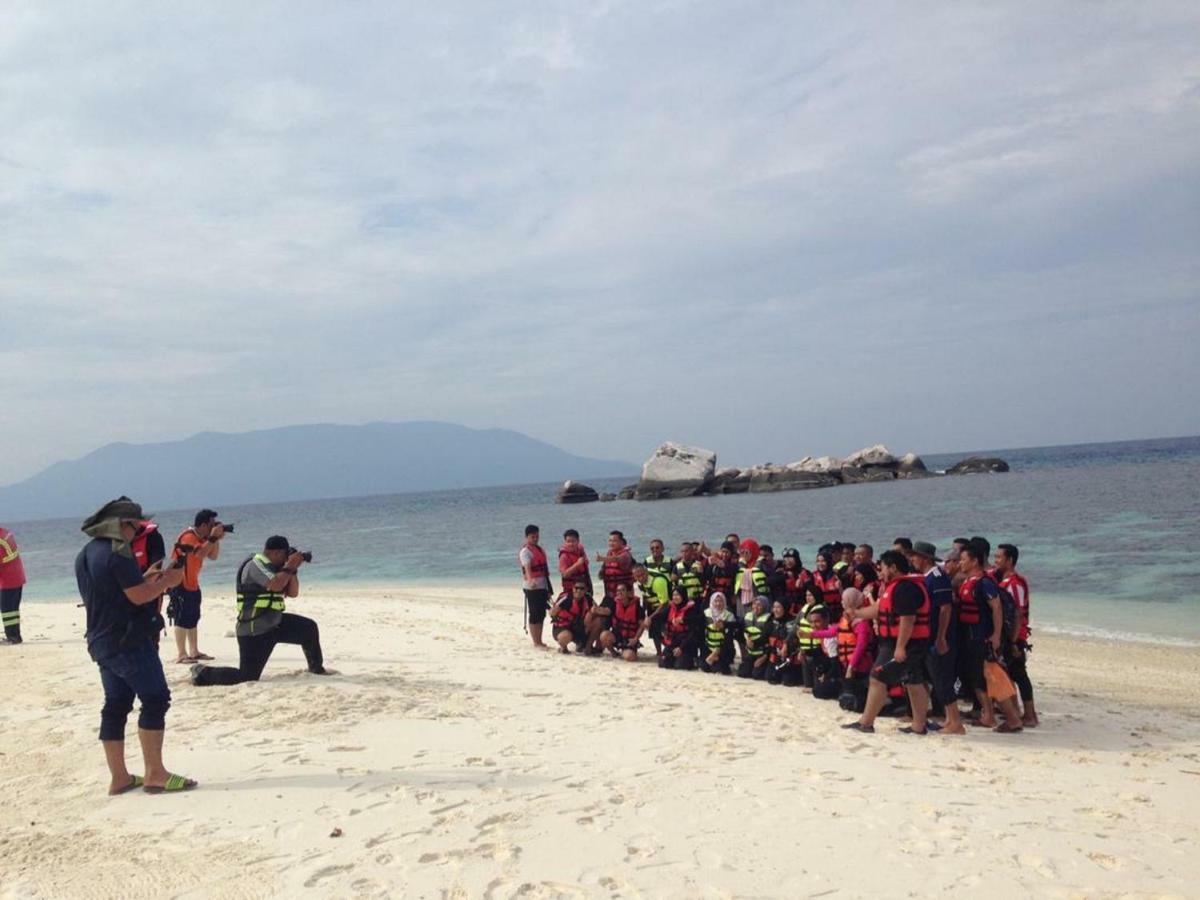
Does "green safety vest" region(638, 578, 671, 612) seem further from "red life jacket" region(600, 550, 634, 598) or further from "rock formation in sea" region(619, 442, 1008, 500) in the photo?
"rock formation in sea" region(619, 442, 1008, 500)

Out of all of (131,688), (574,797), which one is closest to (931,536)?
(574,797)

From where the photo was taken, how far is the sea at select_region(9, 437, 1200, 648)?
17.8 metres

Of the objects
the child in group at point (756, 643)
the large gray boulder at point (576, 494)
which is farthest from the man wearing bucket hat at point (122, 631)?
the large gray boulder at point (576, 494)

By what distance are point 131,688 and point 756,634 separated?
6.71 metres

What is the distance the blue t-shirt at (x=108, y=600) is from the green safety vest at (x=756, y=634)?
6.73 m

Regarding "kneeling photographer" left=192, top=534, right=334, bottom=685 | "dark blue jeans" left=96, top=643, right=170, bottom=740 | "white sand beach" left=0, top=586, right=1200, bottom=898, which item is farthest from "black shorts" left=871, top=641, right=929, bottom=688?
"dark blue jeans" left=96, top=643, right=170, bottom=740

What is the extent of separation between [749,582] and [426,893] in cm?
699

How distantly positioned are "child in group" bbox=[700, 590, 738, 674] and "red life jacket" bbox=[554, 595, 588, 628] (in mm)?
1982

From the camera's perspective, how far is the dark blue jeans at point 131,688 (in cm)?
531

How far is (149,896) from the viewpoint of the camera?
13.6ft

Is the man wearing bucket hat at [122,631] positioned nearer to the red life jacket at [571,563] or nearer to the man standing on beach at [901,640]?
the man standing on beach at [901,640]

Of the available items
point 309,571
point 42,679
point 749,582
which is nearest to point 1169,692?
point 749,582

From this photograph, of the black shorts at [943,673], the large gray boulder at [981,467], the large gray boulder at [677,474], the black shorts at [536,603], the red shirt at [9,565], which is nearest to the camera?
the black shorts at [943,673]

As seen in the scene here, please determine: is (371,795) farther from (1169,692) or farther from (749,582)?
(1169,692)
